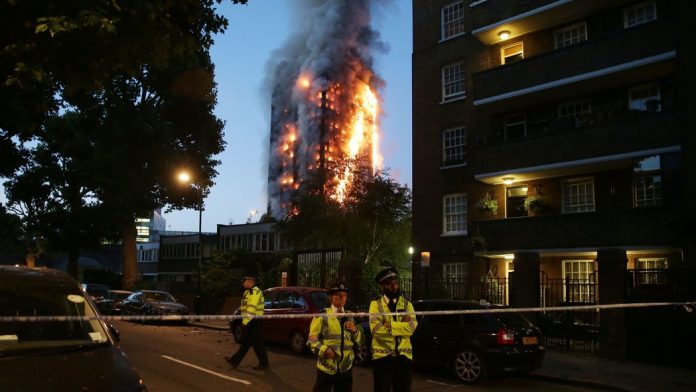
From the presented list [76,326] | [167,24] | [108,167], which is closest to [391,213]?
[108,167]

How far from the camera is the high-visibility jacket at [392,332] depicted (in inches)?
258

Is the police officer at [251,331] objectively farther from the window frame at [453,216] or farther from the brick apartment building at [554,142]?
the window frame at [453,216]

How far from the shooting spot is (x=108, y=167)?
33438 millimetres

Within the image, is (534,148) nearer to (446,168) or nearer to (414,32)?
(446,168)

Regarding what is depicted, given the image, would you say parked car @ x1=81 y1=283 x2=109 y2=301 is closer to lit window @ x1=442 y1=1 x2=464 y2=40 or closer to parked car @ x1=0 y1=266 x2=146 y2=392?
lit window @ x1=442 y1=1 x2=464 y2=40

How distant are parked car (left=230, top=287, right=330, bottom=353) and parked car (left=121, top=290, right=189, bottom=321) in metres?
8.36

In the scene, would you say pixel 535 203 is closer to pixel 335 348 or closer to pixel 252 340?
pixel 252 340

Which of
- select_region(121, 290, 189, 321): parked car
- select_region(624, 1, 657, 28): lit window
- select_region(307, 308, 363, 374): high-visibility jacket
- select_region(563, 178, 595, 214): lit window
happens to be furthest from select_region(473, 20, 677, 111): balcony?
select_region(307, 308, 363, 374): high-visibility jacket

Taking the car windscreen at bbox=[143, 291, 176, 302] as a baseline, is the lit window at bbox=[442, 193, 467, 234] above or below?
above

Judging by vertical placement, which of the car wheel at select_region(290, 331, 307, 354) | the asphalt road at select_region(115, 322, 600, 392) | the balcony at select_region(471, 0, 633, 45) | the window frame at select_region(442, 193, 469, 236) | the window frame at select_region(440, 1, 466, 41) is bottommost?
the asphalt road at select_region(115, 322, 600, 392)

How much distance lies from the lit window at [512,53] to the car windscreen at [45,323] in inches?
894

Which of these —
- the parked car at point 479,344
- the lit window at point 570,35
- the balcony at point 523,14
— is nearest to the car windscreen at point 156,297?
the parked car at point 479,344

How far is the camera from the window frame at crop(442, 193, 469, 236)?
85.2 ft

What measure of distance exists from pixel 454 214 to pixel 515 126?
4.48 meters
